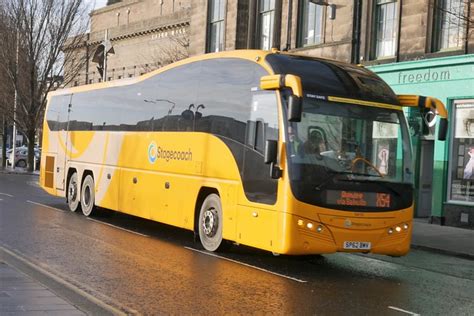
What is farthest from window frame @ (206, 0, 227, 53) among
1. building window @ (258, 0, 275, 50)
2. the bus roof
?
the bus roof

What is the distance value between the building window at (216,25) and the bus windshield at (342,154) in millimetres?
19450

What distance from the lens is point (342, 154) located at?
948 centimetres

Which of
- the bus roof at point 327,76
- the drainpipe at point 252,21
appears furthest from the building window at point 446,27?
the drainpipe at point 252,21

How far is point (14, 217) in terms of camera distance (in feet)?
48.2

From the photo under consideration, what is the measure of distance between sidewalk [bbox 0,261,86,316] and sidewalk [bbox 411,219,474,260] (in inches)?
365

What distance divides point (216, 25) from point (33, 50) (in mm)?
15373

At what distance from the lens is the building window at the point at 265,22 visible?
83.7 feet

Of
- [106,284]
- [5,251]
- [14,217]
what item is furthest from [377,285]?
[14,217]

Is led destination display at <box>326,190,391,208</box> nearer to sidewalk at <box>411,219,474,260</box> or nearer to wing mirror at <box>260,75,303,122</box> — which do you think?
wing mirror at <box>260,75,303,122</box>

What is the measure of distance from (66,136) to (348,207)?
11.4 meters

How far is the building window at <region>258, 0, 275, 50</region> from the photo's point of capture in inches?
1005

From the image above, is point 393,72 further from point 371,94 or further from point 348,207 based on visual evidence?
point 348,207

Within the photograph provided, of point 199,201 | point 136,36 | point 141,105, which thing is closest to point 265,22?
point 141,105

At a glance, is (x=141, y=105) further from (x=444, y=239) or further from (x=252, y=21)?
(x=252, y=21)
